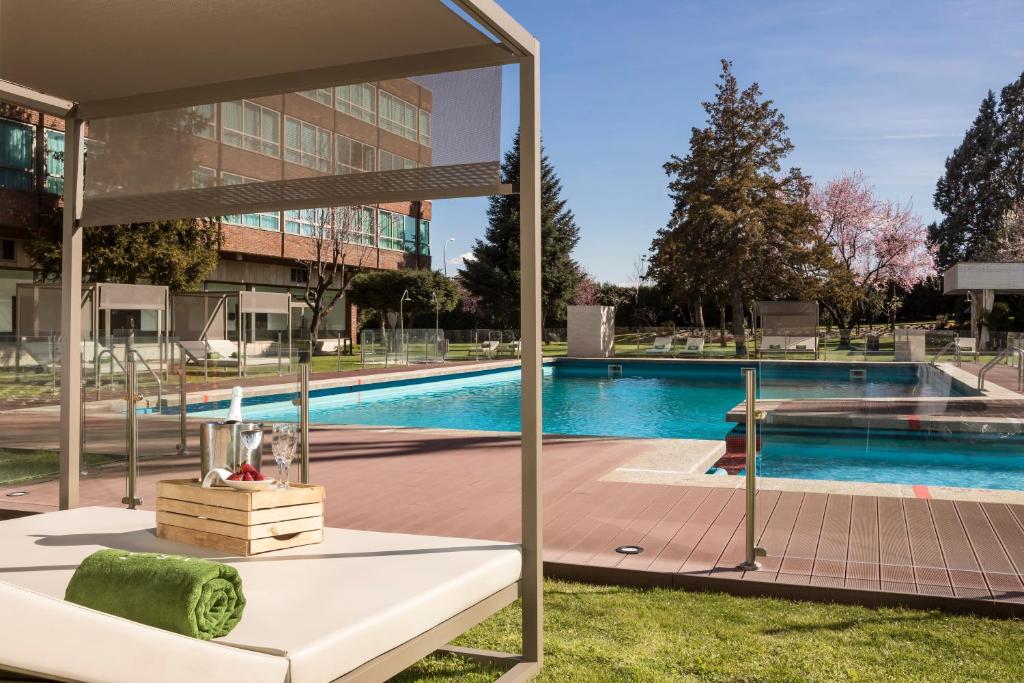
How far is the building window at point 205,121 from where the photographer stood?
372 centimetres

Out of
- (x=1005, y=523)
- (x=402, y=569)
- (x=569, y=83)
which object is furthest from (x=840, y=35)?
(x=402, y=569)

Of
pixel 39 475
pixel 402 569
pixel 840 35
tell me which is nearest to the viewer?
pixel 402 569

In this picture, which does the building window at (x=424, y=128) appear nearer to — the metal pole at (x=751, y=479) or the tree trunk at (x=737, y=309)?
the metal pole at (x=751, y=479)

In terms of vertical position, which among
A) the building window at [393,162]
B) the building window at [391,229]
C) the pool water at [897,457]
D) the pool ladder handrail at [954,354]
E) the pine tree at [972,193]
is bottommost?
the pool water at [897,457]

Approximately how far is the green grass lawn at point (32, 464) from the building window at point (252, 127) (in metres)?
3.88

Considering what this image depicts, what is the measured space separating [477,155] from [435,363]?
18708 millimetres

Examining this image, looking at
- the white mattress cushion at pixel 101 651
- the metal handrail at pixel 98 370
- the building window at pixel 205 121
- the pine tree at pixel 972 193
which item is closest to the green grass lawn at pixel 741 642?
the white mattress cushion at pixel 101 651

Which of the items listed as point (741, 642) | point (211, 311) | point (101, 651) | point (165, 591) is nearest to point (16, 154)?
point (211, 311)

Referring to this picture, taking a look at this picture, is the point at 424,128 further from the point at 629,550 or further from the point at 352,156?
the point at 629,550

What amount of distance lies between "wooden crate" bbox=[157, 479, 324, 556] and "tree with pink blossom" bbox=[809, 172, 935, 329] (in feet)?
113

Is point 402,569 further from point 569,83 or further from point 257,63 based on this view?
point 569,83

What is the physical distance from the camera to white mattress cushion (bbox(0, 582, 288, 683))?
1588 millimetres

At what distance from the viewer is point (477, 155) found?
10.3 ft

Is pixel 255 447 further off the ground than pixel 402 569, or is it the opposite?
pixel 255 447
